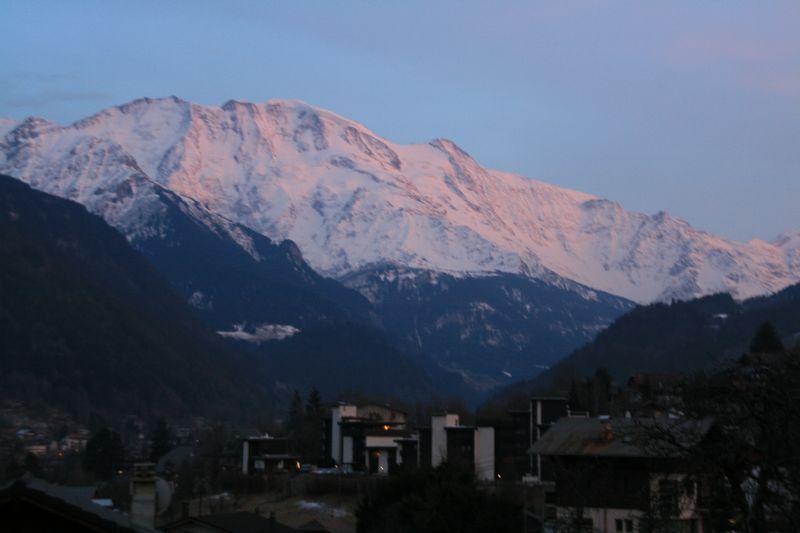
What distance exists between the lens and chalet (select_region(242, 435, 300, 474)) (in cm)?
8825

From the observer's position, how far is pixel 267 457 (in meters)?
89.5

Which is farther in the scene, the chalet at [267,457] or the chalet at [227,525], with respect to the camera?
the chalet at [267,457]

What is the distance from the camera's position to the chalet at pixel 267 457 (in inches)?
3474

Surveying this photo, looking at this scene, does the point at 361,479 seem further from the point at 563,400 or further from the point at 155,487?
the point at 155,487

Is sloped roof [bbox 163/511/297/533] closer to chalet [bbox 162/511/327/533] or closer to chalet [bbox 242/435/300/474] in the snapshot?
chalet [bbox 162/511/327/533]

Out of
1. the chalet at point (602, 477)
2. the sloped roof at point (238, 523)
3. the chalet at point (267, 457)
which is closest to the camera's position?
the chalet at point (602, 477)

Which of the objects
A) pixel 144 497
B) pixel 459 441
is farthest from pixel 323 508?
pixel 144 497

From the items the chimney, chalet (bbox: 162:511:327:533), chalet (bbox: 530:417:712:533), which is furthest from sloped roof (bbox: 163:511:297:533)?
the chimney

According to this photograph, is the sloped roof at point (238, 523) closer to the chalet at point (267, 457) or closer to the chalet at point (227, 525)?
the chalet at point (227, 525)

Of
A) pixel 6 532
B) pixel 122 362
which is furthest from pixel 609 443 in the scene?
pixel 122 362

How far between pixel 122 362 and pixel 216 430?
202ft

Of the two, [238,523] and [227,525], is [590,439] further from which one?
[227,525]

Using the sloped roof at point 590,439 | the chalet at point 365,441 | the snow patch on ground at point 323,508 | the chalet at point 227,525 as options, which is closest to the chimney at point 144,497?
the chalet at point 227,525

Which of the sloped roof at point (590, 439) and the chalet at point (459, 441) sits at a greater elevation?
the chalet at point (459, 441)
